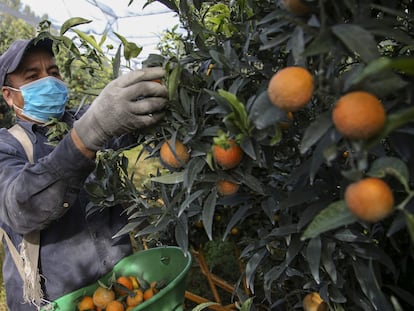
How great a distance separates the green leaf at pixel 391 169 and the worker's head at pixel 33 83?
116 centimetres

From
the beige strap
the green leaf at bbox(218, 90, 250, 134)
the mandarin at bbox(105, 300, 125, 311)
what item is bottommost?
the mandarin at bbox(105, 300, 125, 311)

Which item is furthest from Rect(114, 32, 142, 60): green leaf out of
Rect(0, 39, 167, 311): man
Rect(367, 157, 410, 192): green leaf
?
Rect(367, 157, 410, 192): green leaf

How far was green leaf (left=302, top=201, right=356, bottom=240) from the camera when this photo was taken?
1.43 feet

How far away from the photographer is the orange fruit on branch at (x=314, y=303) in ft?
2.81

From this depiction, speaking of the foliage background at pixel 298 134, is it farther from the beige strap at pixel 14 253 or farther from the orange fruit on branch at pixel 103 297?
the beige strap at pixel 14 253

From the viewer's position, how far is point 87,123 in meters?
0.87

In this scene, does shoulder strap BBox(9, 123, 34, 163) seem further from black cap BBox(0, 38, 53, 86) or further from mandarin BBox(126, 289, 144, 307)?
mandarin BBox(126, 289, 144, 307)

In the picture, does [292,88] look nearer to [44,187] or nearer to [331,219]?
[331,219]

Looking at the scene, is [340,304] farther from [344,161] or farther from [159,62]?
[159,62]

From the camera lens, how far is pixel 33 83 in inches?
53.9

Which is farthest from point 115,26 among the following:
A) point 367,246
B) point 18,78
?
point 367,246

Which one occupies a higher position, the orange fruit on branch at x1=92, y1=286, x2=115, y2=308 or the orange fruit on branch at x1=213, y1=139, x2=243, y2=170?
the orange fruit on branch at x1=213, y1=139, x2=243, y2=170

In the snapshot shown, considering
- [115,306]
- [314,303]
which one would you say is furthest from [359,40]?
[115,306]

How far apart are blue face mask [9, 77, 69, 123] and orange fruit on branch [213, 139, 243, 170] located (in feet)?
→ 3.07
